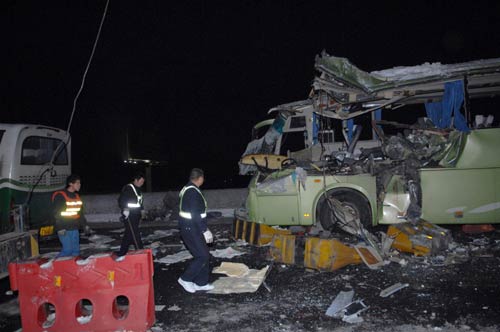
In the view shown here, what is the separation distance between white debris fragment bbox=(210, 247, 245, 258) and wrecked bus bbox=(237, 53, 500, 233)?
3.24 ft

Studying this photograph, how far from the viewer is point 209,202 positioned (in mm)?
11578

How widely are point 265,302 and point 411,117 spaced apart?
6566 millimetres

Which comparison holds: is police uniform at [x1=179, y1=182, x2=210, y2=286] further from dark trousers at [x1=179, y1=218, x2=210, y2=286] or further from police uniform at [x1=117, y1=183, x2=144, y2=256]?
police uniform at [x1=117, y1=183, x2=144, y2=256]

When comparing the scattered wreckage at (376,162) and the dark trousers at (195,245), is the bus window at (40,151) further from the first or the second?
the dark trousers at (195,245)

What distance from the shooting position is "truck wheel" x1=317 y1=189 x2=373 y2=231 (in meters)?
7.37

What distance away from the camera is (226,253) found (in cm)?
684

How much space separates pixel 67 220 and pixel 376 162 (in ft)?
19.7

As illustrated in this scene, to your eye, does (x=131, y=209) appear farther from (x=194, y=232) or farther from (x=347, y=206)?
(x=347, y=206)

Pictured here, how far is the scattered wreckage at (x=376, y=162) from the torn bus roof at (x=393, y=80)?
2 centimetres

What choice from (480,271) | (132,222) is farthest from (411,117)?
(132,222)

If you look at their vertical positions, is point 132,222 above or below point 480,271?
above

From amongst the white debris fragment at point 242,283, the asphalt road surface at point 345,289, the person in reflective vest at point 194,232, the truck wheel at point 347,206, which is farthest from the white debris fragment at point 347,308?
the truck wheel at point 347,206

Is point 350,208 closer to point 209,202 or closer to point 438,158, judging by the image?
point 438,158

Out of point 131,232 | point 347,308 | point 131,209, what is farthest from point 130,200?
point 347,308
